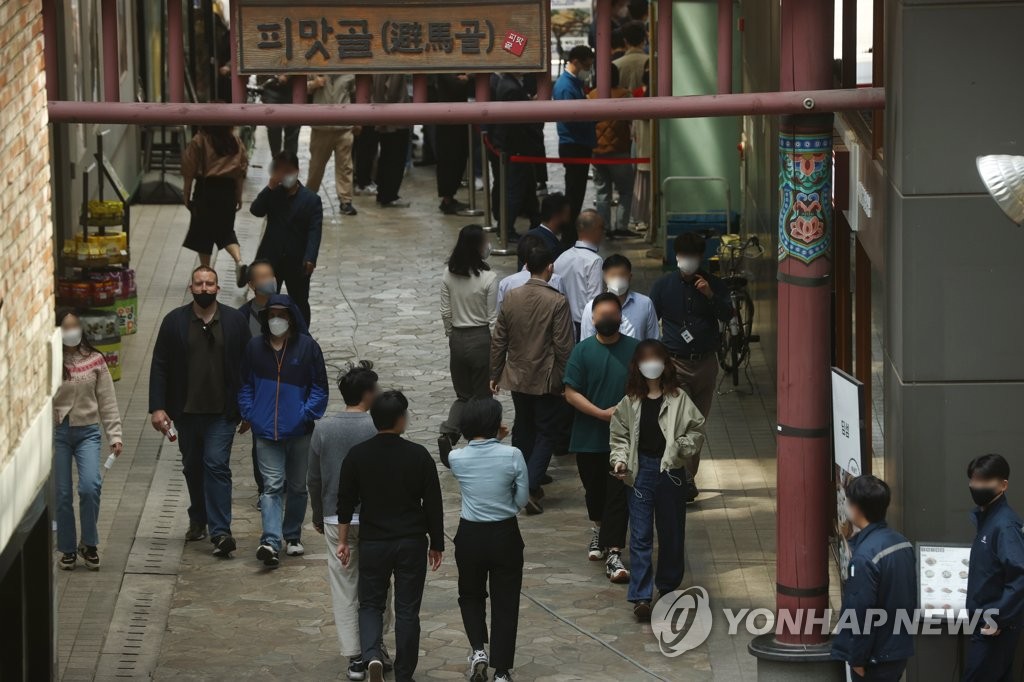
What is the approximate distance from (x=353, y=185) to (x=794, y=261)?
15.4m

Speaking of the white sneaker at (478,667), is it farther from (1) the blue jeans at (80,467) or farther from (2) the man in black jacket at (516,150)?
(2) the man in black jacket at (516,150)

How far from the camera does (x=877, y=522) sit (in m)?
8.30

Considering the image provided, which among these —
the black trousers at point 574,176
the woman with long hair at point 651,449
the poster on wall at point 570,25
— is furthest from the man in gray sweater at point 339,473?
the poster on wall at point 570,25

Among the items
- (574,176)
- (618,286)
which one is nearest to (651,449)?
(618,286)

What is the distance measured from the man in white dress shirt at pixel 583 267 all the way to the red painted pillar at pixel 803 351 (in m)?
4.13

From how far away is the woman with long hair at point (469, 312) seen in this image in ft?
43.1

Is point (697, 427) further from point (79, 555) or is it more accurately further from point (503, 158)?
point (503, 158)

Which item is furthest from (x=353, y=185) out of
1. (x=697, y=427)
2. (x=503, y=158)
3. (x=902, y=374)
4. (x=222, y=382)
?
(x=902, y=374)

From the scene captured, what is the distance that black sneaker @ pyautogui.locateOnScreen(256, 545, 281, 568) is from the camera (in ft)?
38.5

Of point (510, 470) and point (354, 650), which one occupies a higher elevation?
point (510, 470)

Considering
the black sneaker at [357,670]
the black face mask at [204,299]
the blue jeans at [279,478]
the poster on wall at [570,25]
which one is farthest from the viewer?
the poster on wall at [570,25]

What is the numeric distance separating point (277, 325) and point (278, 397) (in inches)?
18.0

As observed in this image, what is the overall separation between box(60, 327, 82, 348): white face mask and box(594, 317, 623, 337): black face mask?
125 inches

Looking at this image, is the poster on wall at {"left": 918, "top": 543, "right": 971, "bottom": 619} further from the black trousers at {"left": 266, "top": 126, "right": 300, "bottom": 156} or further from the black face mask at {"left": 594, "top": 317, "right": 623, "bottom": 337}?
the black trousers at {"left": 266, "top": 126, "right": 300, "bottom": 156}
